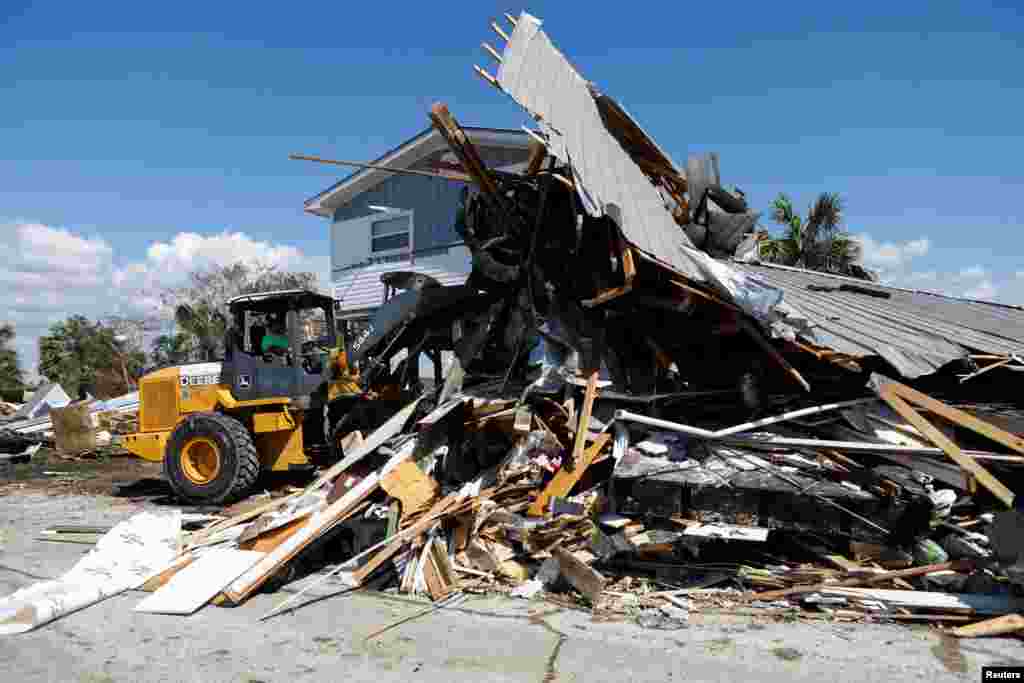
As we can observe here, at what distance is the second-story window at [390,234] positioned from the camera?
19766 mm

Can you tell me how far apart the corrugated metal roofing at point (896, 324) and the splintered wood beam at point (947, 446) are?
315mm

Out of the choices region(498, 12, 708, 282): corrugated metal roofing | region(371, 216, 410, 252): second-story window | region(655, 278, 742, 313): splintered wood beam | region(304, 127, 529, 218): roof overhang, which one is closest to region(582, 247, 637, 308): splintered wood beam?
region(498, 12, 708, 282): corrugated metal roofing

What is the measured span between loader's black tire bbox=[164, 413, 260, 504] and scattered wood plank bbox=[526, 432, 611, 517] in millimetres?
4521

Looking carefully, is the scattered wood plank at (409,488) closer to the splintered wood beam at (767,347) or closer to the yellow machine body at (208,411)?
the splintered wood beam at (767,347)

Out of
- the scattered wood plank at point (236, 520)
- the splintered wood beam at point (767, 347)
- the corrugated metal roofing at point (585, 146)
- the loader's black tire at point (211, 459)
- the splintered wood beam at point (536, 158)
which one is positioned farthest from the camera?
the loader's black tire at point (211, 459)

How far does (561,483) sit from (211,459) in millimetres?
5491

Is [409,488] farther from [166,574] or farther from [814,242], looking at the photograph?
[814,242]

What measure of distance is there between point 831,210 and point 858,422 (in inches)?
548

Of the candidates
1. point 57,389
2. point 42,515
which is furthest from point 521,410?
point 57,389

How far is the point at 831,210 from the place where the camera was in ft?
61.7

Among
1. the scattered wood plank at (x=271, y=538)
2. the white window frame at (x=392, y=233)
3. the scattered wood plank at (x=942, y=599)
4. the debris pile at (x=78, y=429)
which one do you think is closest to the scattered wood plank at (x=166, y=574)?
the scattered wood plank at (x=271, y=538)

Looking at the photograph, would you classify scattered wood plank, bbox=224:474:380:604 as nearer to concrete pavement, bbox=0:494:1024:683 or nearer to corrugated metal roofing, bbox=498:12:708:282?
concrete pavement, bbox=0:494:1024:683

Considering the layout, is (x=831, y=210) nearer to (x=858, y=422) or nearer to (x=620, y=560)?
(x=858, y=422)

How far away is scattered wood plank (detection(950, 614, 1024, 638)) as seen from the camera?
15.6ft
